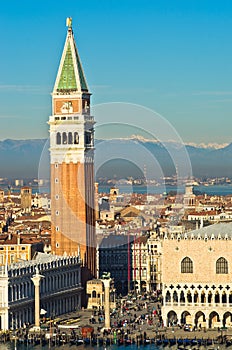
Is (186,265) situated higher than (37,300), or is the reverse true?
(186,265)

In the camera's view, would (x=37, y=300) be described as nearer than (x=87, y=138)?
Yes

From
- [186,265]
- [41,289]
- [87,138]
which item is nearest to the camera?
[186,265]

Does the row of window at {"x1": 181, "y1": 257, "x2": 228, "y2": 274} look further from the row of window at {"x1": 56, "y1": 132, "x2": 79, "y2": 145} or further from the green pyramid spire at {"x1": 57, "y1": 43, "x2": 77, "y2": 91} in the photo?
the green pyramid spire at {"x1": 57, "y1": 43, "x2": 77, "y2": 91}

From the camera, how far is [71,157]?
6525cm

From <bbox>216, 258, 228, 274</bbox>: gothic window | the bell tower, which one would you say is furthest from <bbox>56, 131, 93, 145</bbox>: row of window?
A: <bbox>216, 258, 228, 274</bbox>: gothic window

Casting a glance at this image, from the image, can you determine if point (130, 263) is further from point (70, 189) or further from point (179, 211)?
A: point (179, 211)

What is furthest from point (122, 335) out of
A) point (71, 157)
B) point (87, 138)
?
point (87, 138)

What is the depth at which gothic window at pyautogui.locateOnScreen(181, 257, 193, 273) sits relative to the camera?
186ft

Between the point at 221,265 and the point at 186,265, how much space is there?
146 cm

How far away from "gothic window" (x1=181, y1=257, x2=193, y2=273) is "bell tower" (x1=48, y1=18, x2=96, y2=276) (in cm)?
925

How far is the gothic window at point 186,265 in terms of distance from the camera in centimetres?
5678

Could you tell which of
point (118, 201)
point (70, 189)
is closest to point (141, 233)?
point (70, 189)

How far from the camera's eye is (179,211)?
358ft

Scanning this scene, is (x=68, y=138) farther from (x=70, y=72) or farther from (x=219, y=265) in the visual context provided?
(x=219, y=265)
